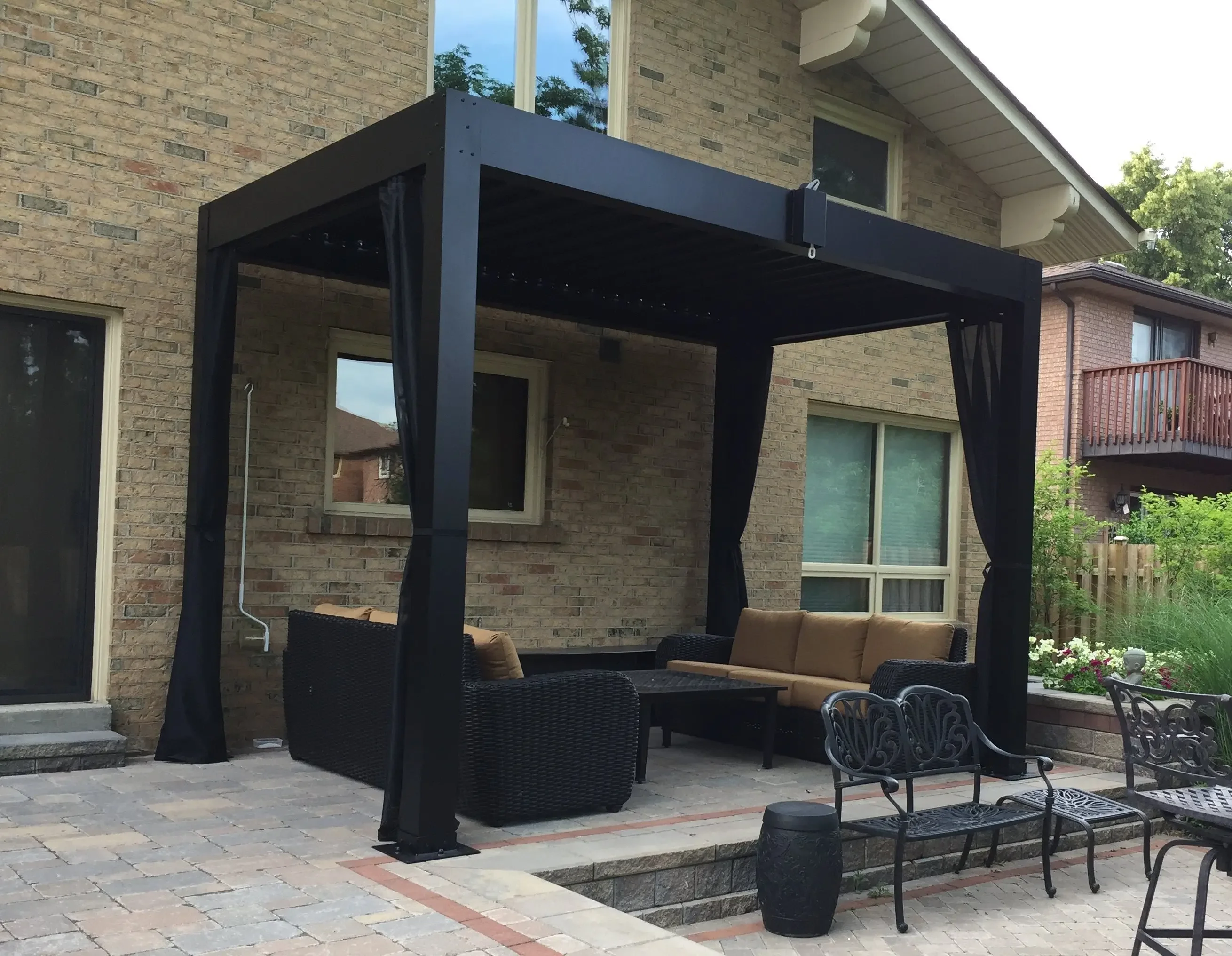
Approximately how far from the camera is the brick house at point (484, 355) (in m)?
6.56

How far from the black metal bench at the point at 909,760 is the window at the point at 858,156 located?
18.4 feet

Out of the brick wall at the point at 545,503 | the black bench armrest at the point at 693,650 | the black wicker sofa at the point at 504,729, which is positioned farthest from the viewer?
the black bench armrest at the point at 693,650

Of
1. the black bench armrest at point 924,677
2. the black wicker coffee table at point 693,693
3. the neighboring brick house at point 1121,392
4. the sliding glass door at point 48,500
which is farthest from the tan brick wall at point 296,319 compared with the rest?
the neighboring brick house at point 1121,392

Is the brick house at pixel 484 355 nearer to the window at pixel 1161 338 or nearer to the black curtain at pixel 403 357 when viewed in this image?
the black curtain at pixel 403 357

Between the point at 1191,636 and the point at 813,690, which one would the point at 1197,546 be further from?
the point at 813,690

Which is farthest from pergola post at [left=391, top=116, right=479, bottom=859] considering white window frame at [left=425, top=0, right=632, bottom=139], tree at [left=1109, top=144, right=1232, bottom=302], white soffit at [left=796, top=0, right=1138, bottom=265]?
tree at [left=1109, top=144, right=1232, bottom=302]

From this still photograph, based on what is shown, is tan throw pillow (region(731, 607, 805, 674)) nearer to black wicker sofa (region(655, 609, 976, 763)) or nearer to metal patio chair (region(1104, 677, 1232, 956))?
black wicker sofa (region(655, 609, 976, 763))

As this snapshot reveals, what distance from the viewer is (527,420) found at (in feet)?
27.9

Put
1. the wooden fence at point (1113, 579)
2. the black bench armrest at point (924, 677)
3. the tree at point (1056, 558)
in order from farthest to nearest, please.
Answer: the tree at point (1056, 558) < the wooden fence at point (1113, 579) < the black bench armrest at point (924, 677)

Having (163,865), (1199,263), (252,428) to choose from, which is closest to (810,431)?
(252,428)

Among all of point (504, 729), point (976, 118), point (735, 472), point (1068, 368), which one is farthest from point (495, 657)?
point (1068, 368)

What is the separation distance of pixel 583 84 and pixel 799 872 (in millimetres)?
6058

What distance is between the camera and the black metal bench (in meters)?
5.26

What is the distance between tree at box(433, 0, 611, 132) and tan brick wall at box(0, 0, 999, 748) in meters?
0.26
